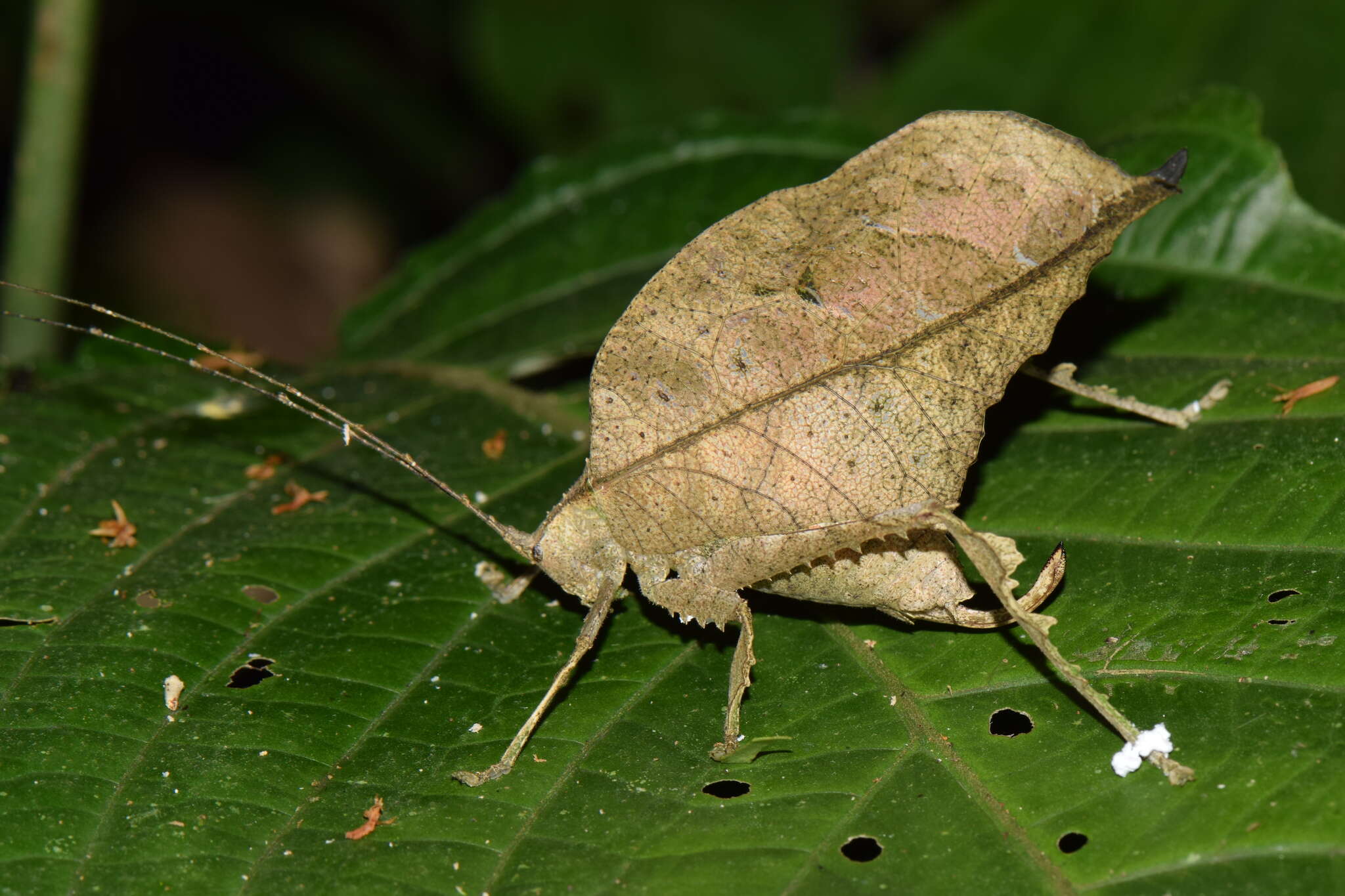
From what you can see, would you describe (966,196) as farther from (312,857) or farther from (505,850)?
(312,857)

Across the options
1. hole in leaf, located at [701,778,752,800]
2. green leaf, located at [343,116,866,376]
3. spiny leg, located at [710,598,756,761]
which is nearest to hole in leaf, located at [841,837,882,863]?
hole in leaf, located at [701,778,752,800]

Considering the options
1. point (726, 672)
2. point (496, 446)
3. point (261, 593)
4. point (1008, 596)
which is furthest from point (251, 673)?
point (1008, 596)

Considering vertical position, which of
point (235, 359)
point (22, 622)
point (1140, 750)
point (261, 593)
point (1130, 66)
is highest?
point (1130, 66)

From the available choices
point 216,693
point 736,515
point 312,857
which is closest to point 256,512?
point 216,693

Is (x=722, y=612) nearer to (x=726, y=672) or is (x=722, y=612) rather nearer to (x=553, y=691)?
(x=726, y=672)

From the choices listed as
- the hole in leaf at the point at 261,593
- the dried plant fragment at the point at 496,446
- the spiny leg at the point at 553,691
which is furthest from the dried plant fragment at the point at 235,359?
the spiny leg at the point at 553,691

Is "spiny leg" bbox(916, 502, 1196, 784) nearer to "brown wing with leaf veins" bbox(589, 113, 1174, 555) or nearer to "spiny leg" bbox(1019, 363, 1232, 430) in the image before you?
"brown wing with leaf veins" bbox(589, 113, 1174, 555)
